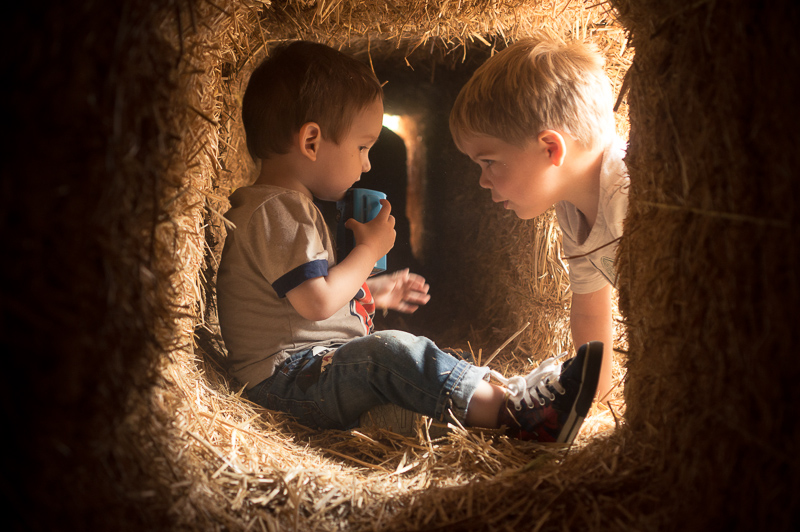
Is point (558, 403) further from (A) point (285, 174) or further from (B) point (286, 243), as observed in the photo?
(A) point (285, 174)

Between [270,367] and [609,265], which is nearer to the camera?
[270,367]

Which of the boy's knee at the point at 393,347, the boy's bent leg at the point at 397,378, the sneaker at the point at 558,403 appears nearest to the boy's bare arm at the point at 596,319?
the sneaker at the point at 558,403

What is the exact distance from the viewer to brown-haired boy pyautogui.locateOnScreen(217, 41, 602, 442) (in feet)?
4.11

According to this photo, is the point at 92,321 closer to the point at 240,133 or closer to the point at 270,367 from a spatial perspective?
the point at 270,367

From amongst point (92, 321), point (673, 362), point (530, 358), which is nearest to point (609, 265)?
point (530, 358)

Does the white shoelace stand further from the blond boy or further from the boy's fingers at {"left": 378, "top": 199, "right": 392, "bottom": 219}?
the boy's fingers at {"left": 378, "top": 199, "right": 392, "bottom": 219}

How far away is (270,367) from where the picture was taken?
141cm

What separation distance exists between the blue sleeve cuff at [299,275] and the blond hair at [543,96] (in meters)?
0.66

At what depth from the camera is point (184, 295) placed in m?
1.14

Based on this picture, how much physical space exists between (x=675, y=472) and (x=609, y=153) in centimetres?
98

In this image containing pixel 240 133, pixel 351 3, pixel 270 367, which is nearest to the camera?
pixel 270 367

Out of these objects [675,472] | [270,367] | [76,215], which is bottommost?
[270,367]


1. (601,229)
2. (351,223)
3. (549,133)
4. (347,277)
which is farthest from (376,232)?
(601,229)

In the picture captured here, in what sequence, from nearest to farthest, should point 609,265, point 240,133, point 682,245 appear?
point 682,245 < point 609,265 < point 240,133
